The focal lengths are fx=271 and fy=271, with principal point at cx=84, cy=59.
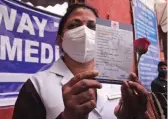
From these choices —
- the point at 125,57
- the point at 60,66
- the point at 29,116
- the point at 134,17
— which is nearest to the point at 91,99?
the point at 125,57

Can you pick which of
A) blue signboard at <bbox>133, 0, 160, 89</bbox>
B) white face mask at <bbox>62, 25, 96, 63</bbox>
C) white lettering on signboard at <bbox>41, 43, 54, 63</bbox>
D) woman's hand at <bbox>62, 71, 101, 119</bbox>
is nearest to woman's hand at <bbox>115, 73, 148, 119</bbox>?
woman's hand at <bbox>62, 71, 101, 119</bbox>

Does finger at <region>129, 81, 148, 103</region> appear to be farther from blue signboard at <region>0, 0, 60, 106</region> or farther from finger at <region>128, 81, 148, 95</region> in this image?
blue signboard at <region>0, 0, 60, 106</region>

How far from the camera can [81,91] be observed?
644mm

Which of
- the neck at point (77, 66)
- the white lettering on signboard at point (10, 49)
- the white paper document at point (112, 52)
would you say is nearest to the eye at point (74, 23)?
the neck at point (77, 66)

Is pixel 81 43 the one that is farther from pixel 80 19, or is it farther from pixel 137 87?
pixel 137 87

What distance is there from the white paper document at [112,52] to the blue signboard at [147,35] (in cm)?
245

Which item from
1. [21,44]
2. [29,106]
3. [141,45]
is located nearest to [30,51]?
[21,44]

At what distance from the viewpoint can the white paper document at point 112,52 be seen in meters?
0.73

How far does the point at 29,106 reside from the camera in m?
0.90

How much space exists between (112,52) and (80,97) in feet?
0.57

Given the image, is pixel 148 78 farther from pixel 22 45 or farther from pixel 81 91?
pixel 81 91

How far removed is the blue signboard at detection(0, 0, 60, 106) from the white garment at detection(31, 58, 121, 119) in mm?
676

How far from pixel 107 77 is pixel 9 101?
3.54ft

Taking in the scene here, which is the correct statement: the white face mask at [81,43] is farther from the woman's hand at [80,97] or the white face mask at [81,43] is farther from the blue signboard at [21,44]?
the blue signboard at [21,44]
